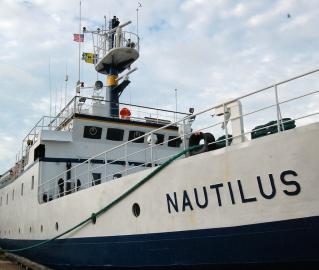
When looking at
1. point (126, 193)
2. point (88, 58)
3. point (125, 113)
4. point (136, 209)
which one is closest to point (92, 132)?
point (125, 113)

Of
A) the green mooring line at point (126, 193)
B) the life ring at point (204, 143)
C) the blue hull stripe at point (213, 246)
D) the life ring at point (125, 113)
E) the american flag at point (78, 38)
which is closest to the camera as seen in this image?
the blue hull stripe at point (213, 246)

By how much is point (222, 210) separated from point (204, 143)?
144 centimetres

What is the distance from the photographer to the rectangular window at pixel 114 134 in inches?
613

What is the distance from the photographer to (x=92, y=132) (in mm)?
15398

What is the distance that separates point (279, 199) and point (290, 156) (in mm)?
687

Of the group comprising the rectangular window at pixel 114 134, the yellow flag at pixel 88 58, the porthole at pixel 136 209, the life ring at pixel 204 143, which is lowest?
the porthole at pixel 136 209

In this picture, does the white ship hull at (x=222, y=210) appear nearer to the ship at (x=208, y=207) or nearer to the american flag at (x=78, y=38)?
the ship at (x=208, y=207)

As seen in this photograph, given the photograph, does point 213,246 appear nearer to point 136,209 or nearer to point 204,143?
point 204,143

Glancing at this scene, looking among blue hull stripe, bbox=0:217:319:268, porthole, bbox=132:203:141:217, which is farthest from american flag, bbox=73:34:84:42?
porthole, bbox=132:203:141:217

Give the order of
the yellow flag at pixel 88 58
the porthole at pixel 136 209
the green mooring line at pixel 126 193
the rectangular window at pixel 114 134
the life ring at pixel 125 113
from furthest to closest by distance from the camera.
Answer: the yellow flag at pixel 88 58 < the life ring at pixel 125 113 < the rectangular window at pixel 114 134 < the porthole at pixel 136 209 < the green mooring line at pixel 126 193

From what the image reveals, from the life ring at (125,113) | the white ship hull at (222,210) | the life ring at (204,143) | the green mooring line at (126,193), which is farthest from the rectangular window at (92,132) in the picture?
the life ring at (204,143)

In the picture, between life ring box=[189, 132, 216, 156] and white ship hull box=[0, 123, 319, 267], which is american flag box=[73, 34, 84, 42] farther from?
life ring box=[189, 132, 216, 156]

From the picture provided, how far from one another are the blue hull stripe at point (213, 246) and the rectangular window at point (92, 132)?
5618 mm

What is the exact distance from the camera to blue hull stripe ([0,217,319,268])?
5953 mm
